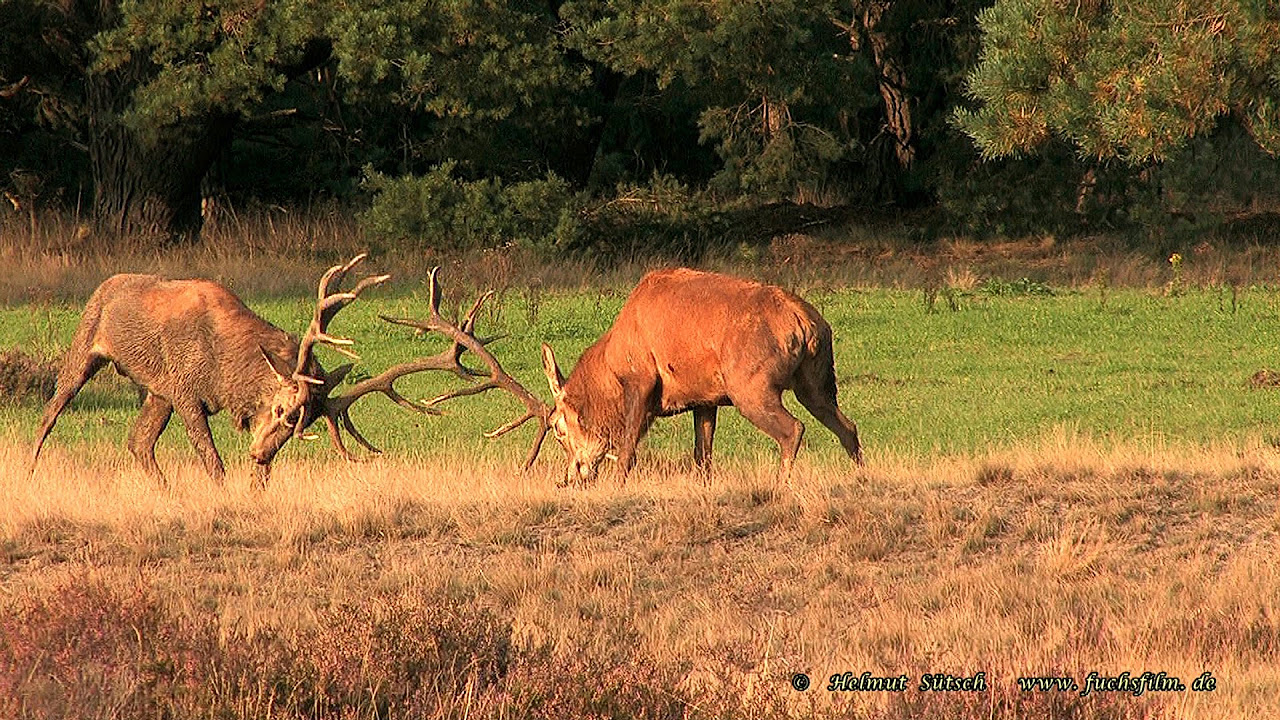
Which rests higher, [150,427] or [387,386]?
[387,386]

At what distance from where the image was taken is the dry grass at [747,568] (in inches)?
297

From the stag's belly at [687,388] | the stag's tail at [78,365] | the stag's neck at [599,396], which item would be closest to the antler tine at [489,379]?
→ the stag's neck at [599,396]

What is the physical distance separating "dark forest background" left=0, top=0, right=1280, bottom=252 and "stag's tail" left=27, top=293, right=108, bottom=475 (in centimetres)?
922

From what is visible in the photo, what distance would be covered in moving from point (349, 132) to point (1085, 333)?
57.4 ft

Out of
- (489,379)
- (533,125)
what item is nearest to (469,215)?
(533,125)

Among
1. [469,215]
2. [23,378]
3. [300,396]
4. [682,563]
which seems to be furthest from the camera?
[469,215]

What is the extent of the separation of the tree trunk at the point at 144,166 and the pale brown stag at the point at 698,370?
1700 centimetres

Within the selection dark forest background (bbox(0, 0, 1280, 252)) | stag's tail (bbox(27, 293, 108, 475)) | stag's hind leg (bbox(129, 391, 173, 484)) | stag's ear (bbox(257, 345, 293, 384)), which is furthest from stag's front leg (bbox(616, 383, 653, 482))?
dark forest background (bbox(0, 0, 1280, 252))

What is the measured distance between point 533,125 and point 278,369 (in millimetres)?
17157

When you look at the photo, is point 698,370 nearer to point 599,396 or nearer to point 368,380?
point 599,396

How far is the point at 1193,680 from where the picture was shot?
7809 millimetres

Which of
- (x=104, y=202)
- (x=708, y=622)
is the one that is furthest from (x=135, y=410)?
(x=104, y=202)

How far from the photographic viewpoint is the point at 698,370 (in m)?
12.5

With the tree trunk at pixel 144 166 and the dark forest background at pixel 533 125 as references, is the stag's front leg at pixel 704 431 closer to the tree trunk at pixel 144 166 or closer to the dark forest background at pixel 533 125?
the dark forest background at pixel 533 125
